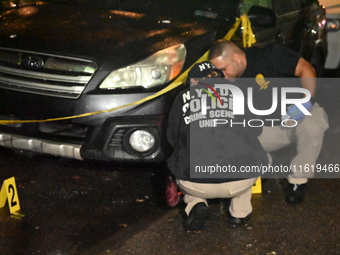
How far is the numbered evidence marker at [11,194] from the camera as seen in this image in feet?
16.3

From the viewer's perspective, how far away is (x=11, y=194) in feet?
16.4

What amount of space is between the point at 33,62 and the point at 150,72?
0.93 m

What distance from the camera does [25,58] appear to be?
5.21 metres

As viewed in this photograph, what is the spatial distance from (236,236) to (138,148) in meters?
1.02

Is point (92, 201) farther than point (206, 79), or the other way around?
point (92, 201)

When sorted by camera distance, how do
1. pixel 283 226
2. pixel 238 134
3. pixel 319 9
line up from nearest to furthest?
pixel 238 134 < pixel 283 226 < pixel 319 9

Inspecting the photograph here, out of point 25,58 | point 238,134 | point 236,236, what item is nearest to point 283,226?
point 236,236

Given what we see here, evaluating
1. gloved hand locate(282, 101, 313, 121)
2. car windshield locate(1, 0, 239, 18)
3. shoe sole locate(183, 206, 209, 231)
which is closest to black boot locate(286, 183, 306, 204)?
gloved hand locate(282, 101, 313, 121)

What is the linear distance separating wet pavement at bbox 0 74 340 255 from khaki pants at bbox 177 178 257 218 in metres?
0.15

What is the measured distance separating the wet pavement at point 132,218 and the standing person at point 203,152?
0.26 meters

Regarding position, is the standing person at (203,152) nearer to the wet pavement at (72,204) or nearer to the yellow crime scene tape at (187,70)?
the yellow crime scene tape at (187,70)

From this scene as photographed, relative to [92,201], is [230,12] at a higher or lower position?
higher

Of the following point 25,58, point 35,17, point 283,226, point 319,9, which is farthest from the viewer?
point 319,9

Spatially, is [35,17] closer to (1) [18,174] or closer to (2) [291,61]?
(1) [18,174]
